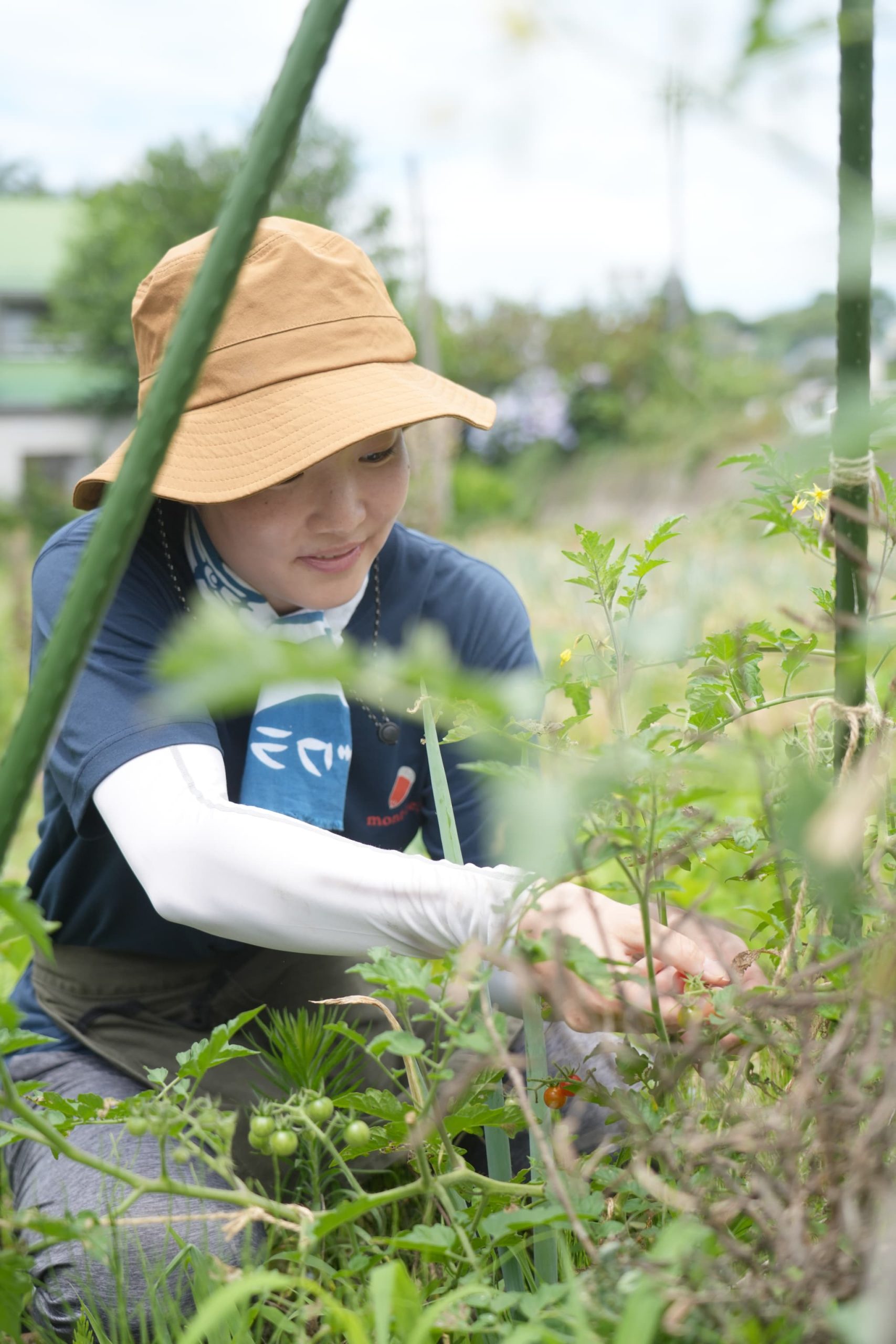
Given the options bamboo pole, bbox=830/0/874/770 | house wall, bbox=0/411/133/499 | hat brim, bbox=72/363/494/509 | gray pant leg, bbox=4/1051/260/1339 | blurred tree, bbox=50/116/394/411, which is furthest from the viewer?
house wall, bbox=0/411/133/499

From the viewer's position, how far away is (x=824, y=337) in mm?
570

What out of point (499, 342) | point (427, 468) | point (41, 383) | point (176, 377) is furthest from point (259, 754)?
point (499, 342)

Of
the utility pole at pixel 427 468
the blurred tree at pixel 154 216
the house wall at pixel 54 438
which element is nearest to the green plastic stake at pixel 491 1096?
the utility pole at pixel 427 468

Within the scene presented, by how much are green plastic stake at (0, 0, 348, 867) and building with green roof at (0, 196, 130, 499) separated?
26.5 metres

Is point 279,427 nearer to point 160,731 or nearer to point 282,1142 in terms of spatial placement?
point 160,731

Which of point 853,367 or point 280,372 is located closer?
point 853,367

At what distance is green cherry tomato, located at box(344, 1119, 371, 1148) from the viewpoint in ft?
2.87

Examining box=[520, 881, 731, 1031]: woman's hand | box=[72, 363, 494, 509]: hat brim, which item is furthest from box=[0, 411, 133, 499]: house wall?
box=[520, 881, 731, 1031]: woman's hand

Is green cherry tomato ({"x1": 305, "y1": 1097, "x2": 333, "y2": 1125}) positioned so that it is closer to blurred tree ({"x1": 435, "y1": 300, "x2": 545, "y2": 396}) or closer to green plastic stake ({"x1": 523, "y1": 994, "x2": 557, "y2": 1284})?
green plastic stake ({"x1": 523, "y1": 994, "x2": 557, "y2": 1284})

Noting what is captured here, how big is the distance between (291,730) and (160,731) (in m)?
0.31

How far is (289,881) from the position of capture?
3.40 ft

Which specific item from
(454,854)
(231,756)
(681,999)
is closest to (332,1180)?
(231,756)

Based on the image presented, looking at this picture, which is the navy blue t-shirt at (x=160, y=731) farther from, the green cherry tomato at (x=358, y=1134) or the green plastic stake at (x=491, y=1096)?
the green cherry tomato at (x=358, y=1134)

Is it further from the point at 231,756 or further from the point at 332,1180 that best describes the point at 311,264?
the point at 332,1180
